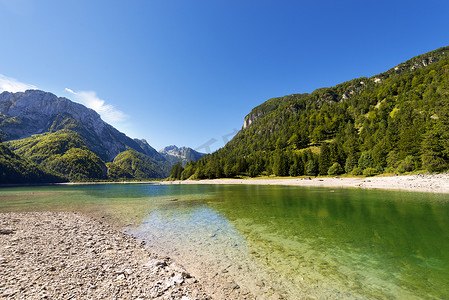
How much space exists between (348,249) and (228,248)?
8280mm

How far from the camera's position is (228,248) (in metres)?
13.1

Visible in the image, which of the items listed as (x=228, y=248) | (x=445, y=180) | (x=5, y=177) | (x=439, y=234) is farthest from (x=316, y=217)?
(x=5, y=177)

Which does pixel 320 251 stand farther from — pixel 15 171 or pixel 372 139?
pixel 15 171

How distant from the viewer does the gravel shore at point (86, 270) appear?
6.93 metres

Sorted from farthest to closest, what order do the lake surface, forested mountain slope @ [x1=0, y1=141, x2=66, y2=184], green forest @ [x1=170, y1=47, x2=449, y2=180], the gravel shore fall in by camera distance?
forested mountain slope @ [x1=0, y1=141, x2=66, y2=184] → green forest @ [x1=170, y1=47, x2=449, y2=180] → the lake surface → the gravel shore

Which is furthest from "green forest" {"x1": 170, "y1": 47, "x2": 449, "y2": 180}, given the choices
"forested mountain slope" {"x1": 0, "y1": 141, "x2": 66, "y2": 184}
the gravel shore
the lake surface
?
"forested mountain slope" {"x1": 0, "y1": 141, "x2": 66, "y2": 184}

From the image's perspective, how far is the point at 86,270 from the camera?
29.4ft

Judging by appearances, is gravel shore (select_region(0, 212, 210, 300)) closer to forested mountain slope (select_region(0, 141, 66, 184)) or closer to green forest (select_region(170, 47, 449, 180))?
green forest (select_region(170, 47, 449, 180))

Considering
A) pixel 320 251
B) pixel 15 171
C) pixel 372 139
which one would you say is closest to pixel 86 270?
pixel 320 251

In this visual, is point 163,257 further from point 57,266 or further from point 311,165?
point 311,165

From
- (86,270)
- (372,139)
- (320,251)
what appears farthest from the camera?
(372,139)

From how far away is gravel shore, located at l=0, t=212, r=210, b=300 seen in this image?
693 cm

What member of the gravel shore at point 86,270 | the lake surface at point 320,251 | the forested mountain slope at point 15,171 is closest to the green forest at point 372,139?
the lake surface at point 320,251

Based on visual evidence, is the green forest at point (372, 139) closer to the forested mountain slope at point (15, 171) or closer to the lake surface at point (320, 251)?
the lake surface at point (320, 251)
